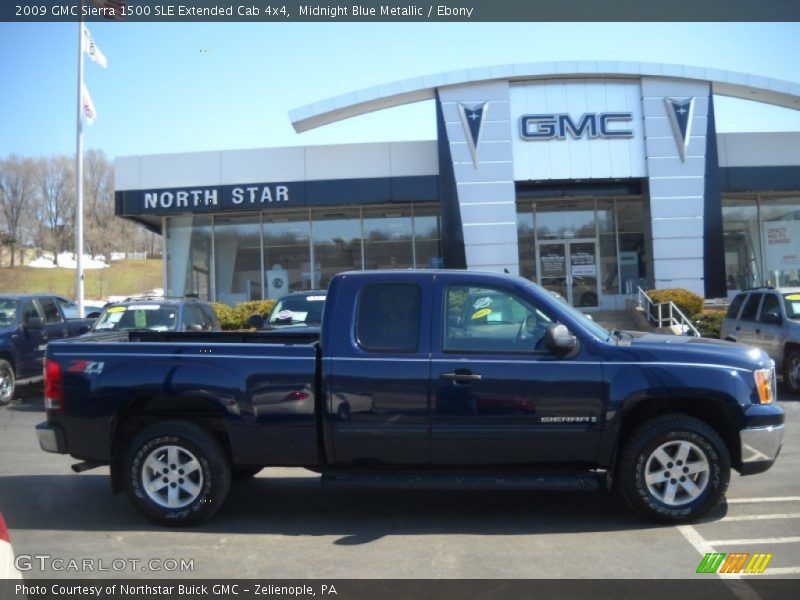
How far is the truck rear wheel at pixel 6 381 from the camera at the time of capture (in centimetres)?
1208

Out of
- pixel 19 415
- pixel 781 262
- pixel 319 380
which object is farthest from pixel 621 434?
pixel 781 262

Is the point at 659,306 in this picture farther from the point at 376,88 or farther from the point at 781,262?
Result: the point at 376,88

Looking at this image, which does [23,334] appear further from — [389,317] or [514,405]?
[514,405]

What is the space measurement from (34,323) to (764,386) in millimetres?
12070

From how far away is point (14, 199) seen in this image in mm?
61562

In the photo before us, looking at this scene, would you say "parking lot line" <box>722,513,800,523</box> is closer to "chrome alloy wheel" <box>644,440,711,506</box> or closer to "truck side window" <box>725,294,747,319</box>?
"chrome alloy wheel" <box>644,440,711,506</box>

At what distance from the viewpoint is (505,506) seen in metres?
5.98

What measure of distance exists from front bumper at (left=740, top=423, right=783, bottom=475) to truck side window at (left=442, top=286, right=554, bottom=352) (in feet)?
5.49

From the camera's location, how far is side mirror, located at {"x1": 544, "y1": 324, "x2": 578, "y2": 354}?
16.6ft

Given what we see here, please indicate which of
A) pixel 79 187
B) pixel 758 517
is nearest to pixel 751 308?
pixel 758 517

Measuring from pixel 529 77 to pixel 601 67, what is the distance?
2.13m

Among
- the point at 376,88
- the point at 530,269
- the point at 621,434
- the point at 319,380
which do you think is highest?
the point at 376,88

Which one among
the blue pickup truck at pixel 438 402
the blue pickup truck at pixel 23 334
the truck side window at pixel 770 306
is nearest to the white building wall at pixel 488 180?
the truck side window at pixel 770 306

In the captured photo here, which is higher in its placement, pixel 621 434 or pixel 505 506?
pixel 621 434
